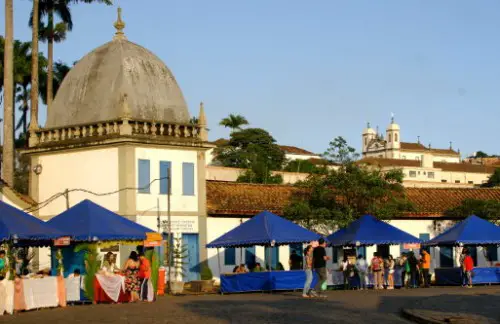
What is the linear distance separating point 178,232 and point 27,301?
1453cm

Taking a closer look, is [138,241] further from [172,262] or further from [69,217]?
[172,262]

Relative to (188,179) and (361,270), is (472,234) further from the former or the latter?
(188,179)

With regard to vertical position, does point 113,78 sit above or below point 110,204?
above

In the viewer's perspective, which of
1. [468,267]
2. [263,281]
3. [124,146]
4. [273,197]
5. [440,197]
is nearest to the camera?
[263,281]

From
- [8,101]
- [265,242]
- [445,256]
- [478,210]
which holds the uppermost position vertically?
[8,101]

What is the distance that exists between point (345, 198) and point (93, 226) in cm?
1792

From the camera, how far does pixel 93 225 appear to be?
29469 mm

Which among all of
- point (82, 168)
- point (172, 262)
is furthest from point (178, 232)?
point (82, 168)

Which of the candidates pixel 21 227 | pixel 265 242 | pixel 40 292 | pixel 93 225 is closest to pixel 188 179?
pixel 265 242

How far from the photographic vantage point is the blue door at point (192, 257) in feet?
129

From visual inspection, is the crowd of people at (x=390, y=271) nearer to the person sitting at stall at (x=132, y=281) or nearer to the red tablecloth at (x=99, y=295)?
the person sitting at stall at (x=132, y=281)

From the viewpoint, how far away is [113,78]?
129 ft

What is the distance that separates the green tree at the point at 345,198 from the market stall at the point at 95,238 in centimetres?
1330

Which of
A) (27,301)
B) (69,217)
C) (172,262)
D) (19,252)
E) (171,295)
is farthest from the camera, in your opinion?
(172,262)
